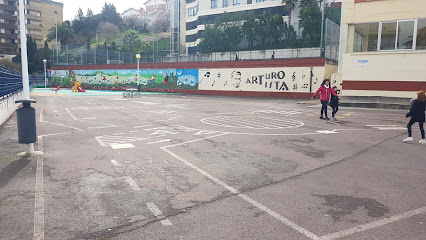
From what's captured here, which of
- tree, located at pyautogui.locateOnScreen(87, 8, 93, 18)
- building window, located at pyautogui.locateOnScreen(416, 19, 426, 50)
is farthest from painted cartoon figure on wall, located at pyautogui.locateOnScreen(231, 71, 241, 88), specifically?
tree, located at pyautogui.locateOnScreen(87, 8, 93, 18)

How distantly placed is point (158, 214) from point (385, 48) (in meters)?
22.0

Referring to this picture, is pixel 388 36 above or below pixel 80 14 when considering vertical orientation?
below

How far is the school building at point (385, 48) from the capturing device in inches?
816

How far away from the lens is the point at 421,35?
20.6 metres

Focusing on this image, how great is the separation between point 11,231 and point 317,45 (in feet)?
111

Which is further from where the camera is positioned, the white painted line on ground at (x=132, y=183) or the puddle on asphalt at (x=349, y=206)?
the white painted line on ground at (x=132, y=183)

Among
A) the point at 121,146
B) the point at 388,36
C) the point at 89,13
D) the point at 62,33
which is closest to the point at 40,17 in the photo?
the point at 62,33

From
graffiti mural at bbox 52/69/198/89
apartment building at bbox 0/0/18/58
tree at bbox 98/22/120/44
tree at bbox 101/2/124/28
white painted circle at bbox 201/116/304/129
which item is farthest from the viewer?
tree at bbox 101/2/124/28

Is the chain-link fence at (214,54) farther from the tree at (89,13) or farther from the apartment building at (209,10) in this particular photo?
the tree at (89,13)

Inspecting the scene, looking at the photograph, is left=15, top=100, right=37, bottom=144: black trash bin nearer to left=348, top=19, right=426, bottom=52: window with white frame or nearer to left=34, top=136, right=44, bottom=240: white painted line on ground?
left=34, top=136, right=44, bottom=240: white painted line on ground

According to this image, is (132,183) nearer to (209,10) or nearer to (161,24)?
(209,10)

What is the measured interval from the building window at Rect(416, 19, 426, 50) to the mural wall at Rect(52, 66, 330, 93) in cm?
1060

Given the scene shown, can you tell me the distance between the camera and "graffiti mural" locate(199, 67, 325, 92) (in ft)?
105

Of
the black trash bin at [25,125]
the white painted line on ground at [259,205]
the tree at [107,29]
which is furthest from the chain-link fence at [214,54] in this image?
the tree at [107,29]
